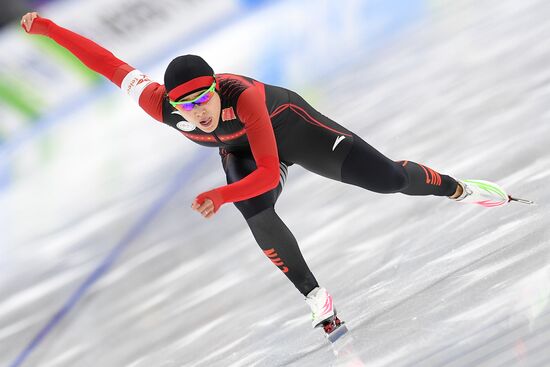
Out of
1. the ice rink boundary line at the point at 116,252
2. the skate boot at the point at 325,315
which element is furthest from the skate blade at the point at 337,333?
the ice rink boundary line at the point at 116,252

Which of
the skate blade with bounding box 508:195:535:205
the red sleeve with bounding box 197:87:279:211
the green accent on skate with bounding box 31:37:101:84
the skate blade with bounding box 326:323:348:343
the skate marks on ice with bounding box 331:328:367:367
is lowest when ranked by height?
the skate marks on ice with bounding box 331:328:367:367

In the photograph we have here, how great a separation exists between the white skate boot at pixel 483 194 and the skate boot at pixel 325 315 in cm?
93

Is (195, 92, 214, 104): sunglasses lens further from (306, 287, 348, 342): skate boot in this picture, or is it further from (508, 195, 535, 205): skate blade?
(508, 195, 535, 205): skate blade

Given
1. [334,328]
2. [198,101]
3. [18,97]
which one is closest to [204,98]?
[198,101]

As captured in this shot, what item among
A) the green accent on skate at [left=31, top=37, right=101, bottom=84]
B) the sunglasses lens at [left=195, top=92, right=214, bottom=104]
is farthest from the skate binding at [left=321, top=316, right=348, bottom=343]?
the green accent on skate at [left=31, top=37, right=101, bottom=84]

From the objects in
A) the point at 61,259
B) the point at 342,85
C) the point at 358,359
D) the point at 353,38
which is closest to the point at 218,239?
the point at 61,259

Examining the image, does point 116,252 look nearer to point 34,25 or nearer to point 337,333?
point 34,25

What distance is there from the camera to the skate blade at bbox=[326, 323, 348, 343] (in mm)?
3162

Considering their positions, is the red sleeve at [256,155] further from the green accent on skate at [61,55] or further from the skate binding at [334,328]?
the green accent on skate at [61,55]

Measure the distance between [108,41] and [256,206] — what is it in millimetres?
4683

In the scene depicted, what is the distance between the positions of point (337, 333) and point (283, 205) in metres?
1.62

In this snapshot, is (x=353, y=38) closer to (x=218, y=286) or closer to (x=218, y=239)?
(x=218, y=239)

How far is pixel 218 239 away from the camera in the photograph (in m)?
4.51

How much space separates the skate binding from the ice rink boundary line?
145 centimetres
